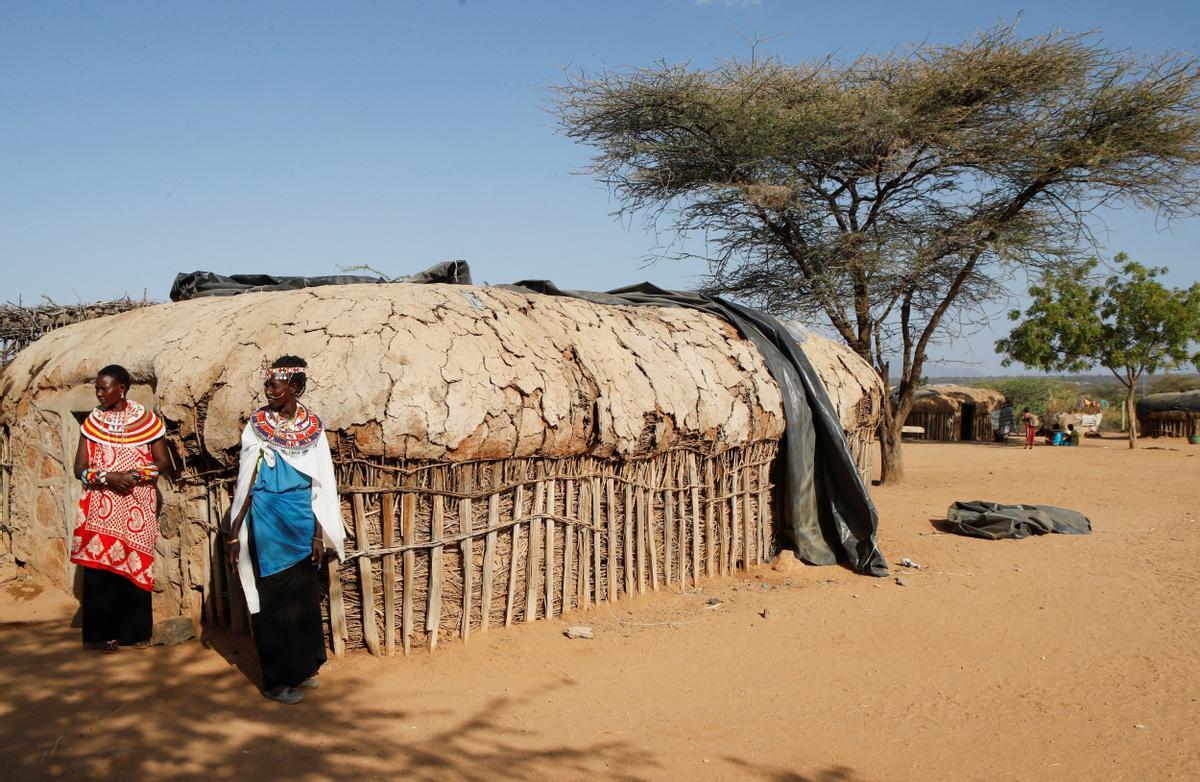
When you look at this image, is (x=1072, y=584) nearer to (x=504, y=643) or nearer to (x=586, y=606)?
(x=586, y=606)

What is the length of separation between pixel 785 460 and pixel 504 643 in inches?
125

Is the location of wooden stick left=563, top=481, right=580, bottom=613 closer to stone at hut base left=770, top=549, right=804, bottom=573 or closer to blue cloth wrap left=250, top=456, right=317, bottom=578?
blue cloth wrap left=250, top=456, right=317, bottom=578

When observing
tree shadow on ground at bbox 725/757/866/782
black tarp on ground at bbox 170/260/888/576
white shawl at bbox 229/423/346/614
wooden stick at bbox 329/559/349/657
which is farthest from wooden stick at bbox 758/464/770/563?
white shawl at bbox 229/423/346/614

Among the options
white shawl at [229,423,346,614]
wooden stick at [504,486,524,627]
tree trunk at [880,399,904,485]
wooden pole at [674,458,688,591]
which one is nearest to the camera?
white shawl at [229,423,346,614]

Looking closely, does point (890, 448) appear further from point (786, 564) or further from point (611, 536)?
point (611, 536)

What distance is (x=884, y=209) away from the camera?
12.5 m

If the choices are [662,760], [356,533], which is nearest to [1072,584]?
[662,760]

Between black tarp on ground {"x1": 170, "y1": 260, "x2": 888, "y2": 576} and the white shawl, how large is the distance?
297cm

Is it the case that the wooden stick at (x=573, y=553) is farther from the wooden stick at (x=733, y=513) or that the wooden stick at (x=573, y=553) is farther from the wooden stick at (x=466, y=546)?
the wooden stick at (x=733, y=513)

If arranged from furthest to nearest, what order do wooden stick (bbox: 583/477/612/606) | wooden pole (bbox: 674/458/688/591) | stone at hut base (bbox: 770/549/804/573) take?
stone at hut base (bbox: 770/549/804/573)
wooden pole (bbox: 674/458/688/591)
wooden stick (bbox: 583/477/612/606)

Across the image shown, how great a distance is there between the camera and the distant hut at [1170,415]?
21.3 m

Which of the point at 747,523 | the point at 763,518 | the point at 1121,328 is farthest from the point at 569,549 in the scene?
the point at 1121,328

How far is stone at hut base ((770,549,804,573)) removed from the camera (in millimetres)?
6781

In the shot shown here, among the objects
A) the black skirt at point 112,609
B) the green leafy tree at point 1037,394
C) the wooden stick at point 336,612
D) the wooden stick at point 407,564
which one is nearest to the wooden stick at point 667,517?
the wooden stick at point 407,564
